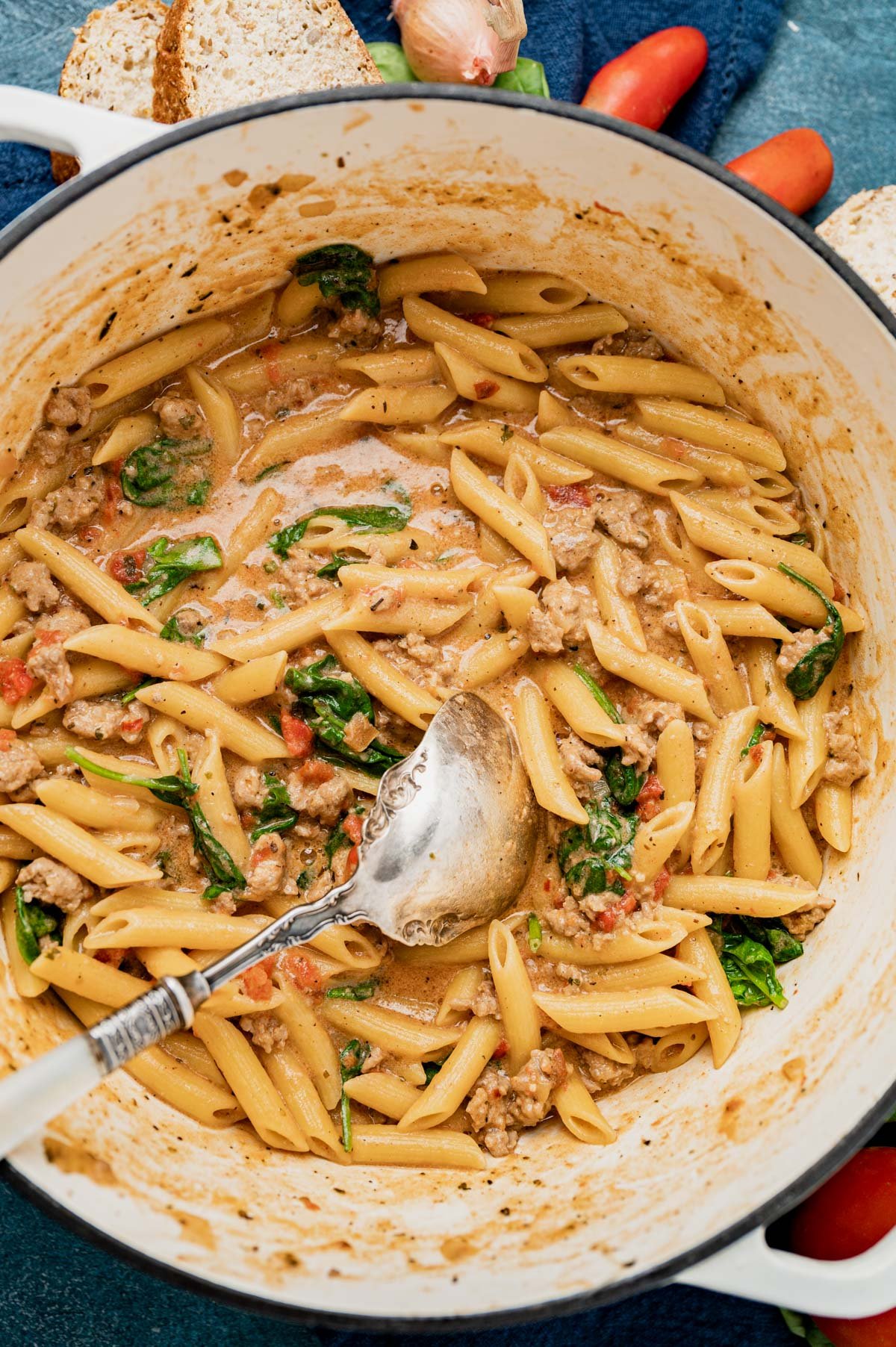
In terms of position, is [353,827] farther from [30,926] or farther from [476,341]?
[476,341]

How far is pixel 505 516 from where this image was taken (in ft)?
9.83

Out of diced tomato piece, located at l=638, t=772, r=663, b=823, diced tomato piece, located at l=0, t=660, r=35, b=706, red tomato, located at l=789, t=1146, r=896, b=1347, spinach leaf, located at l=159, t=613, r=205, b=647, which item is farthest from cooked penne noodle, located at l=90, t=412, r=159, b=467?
red tomato, located at l=789, t=1146, r=896, b=1347

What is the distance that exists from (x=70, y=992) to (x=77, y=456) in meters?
1.30

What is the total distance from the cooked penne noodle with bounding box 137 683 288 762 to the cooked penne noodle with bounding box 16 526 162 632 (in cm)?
19

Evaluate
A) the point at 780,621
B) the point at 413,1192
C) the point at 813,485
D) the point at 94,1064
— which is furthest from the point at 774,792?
the point at 94,1064

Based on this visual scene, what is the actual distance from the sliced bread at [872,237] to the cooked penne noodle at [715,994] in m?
1.85

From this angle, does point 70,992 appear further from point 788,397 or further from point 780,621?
point 788,397

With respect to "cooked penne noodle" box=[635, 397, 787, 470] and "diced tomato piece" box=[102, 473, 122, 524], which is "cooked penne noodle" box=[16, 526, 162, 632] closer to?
"diced tomato piece" box=[102, 473, 122, 524]

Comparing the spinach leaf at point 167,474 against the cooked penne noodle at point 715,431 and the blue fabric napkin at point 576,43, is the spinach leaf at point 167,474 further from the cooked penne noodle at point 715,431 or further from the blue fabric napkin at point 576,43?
the cooked penne noodle at point 715,431

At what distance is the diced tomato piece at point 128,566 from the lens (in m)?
3.08

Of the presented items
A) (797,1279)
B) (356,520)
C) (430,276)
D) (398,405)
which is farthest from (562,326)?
(797,1279)

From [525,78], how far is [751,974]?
8.21 ft

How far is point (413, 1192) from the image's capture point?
2.85 metres

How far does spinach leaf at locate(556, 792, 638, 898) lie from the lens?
2.94 metres
